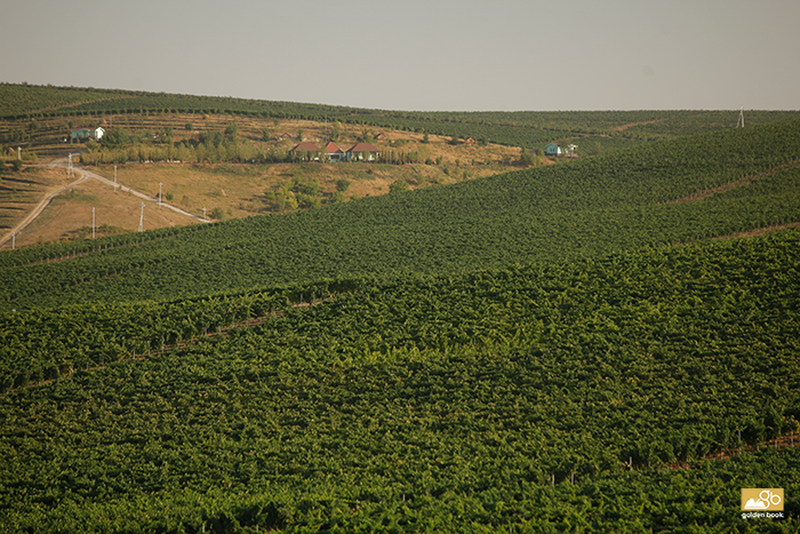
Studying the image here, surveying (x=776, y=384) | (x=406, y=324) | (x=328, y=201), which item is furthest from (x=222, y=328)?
(x=328, y=201)

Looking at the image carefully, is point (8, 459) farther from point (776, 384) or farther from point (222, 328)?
point (776, 384)

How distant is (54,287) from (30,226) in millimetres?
28173

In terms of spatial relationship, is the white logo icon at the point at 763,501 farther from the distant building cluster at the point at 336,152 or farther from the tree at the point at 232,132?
the tree at the point at 232,132

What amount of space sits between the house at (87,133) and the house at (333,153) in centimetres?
4199

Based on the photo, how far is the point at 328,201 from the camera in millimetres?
98562

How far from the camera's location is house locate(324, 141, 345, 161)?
11969 centimetres

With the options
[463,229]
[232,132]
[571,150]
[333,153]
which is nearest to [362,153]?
[333,153]

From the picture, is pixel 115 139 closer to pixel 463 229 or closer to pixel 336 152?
pixel 336 152

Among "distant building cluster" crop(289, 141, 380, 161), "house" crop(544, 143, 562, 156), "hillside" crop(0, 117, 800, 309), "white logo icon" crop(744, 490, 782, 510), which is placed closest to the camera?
"white logo icon" crop(744, 490, 782, 510)

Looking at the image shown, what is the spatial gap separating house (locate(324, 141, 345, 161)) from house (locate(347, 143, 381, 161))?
153 cm

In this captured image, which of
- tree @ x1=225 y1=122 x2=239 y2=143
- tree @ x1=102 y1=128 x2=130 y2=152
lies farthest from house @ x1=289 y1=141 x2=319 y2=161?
tree @ x1=102 y1=128 x2=130 y2=152

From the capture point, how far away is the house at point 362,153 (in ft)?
399

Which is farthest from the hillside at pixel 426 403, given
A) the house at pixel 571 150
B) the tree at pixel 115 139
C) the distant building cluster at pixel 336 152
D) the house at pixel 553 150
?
the house at pixel 571 150

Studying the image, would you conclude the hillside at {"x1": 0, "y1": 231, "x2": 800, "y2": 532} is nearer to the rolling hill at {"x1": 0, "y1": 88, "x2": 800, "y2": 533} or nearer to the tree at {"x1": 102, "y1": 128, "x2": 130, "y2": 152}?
the rolling hill at {"x1": 0, "y1": 88, "x2": 800, "y2": 533}
